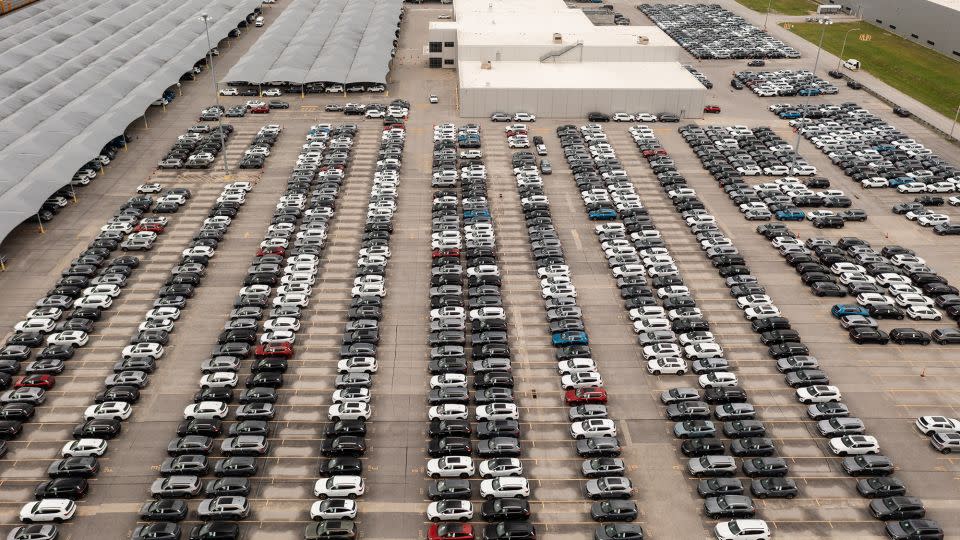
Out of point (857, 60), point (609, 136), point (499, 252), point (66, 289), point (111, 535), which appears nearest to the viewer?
point (111, 535)

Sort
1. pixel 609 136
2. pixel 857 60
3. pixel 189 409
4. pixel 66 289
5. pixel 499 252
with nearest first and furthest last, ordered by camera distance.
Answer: pixel 189 409, pixel 66 289, pixel 499 252, pixel 609 136, pixel 857 60

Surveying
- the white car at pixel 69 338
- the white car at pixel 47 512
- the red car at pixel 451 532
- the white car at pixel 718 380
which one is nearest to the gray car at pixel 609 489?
the red car at pixel 451 532

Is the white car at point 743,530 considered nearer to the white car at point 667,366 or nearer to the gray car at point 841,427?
the gray car at point 841,427

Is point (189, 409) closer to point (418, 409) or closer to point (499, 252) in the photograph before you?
point (418, 409)

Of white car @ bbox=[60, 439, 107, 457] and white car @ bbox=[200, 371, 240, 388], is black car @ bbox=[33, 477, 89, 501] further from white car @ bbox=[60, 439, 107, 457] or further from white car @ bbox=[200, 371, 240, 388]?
white car @ bbox=[200, 371, 240, 388]

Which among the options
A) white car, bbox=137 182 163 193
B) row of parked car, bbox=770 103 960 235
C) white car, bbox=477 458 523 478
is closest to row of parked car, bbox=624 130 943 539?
white car, bbox=477 458 523 478

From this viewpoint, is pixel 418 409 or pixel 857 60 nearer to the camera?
pixel 418 409

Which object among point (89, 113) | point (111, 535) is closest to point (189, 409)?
point (111, 535)
